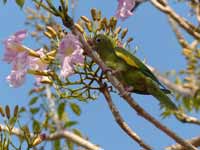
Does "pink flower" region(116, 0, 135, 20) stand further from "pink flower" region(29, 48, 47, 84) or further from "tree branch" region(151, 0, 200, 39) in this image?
"tree branch" region(151, 0, 200, 39)

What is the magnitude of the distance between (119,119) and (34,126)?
69cm

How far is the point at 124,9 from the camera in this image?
2.06 metres

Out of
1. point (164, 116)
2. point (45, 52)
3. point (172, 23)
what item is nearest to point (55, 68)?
point (45, 52)

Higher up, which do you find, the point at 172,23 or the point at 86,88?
the point at 172,23

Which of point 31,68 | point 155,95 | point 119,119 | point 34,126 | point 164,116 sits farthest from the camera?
point 164,116

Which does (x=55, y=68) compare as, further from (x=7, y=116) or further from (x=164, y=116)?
(x=164, y=116)

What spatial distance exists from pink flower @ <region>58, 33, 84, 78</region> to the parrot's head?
1.06 feet

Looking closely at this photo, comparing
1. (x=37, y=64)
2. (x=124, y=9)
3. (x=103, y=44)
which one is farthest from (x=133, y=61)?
(x=37, y=64)

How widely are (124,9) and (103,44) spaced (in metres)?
0.27

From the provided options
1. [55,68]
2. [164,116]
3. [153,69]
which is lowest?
[164,116]

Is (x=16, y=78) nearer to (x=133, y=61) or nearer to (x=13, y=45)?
(x=13, y=45)

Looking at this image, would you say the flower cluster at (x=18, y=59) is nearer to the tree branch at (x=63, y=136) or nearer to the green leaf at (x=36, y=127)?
the tree branch at (x=63, y=136)

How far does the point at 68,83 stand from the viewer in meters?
2.18

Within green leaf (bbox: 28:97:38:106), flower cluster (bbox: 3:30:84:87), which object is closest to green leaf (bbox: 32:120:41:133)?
flower cluster (bbox: 3:30:84:87)
